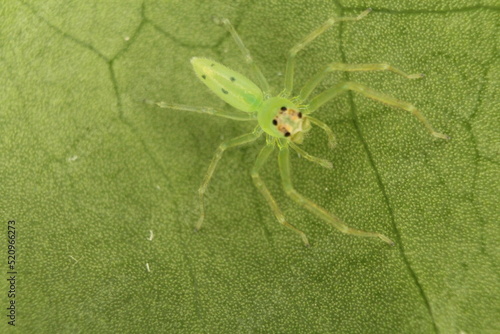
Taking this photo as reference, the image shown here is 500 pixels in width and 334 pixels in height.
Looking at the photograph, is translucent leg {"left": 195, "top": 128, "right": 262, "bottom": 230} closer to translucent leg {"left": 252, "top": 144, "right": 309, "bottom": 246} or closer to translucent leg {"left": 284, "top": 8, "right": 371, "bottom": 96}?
translucent leg {"left": 252, "top": 144, "right": 309, "bottom": 246}

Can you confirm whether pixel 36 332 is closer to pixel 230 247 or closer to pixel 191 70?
pixel 230 247

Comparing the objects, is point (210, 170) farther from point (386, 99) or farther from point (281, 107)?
point (386, 99)

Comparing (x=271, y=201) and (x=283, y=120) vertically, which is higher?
(x=283, y=120)

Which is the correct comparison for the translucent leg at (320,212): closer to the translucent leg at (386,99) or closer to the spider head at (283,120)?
the spider head at (283,120)

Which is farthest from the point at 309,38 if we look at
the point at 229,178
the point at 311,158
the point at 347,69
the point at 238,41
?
the point at 229,178

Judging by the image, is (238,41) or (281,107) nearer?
(238,41)

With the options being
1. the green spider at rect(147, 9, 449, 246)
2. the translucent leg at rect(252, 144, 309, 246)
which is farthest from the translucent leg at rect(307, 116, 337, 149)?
the translucent leg at rect(252, 144, 309, 246)

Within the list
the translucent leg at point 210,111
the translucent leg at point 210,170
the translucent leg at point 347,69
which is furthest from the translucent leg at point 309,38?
the translucent leg at point 210,170
